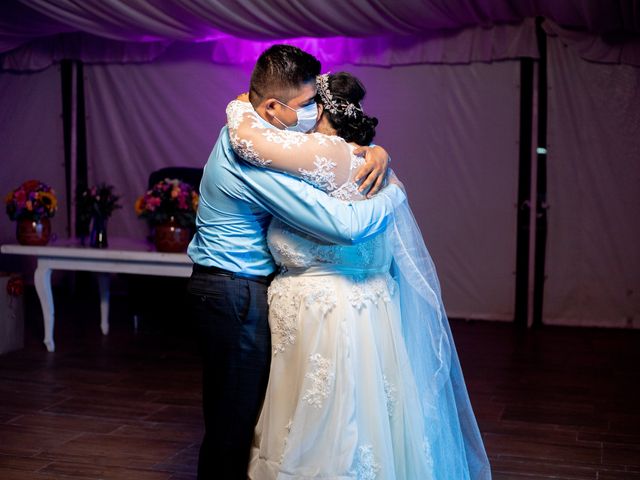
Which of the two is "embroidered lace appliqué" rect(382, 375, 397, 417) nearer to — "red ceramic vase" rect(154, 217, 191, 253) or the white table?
the white table

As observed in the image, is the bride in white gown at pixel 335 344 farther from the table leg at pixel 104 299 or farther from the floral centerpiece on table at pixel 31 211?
the table leg at pixel 104 299

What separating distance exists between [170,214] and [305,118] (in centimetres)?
327

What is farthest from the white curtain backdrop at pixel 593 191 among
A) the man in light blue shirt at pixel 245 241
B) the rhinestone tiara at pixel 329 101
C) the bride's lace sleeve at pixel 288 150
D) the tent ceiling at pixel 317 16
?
the bride's lace sleeve at pixel 288 150

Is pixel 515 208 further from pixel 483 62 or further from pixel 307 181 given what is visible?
pixel 307 181

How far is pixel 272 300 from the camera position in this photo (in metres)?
2.57

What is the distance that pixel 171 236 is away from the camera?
5508mm

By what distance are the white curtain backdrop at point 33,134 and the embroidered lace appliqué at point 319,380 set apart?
6.15 meters

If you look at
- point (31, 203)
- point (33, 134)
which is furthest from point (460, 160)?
point (33, 134)

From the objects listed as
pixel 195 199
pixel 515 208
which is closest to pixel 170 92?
pixel 195 199

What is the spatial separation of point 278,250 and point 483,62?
482 centimetres

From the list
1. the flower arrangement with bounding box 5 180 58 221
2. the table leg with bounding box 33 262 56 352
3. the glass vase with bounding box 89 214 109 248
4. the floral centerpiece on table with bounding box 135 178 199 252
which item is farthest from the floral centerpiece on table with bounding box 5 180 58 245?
the floral centerpiece on table with bounding box 135 178 199 252

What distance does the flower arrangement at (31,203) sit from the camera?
227 inches

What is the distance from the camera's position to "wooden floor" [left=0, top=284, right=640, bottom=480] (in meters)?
3.72

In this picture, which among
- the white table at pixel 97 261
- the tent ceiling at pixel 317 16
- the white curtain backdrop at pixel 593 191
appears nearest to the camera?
the white table at pixel 97 261
